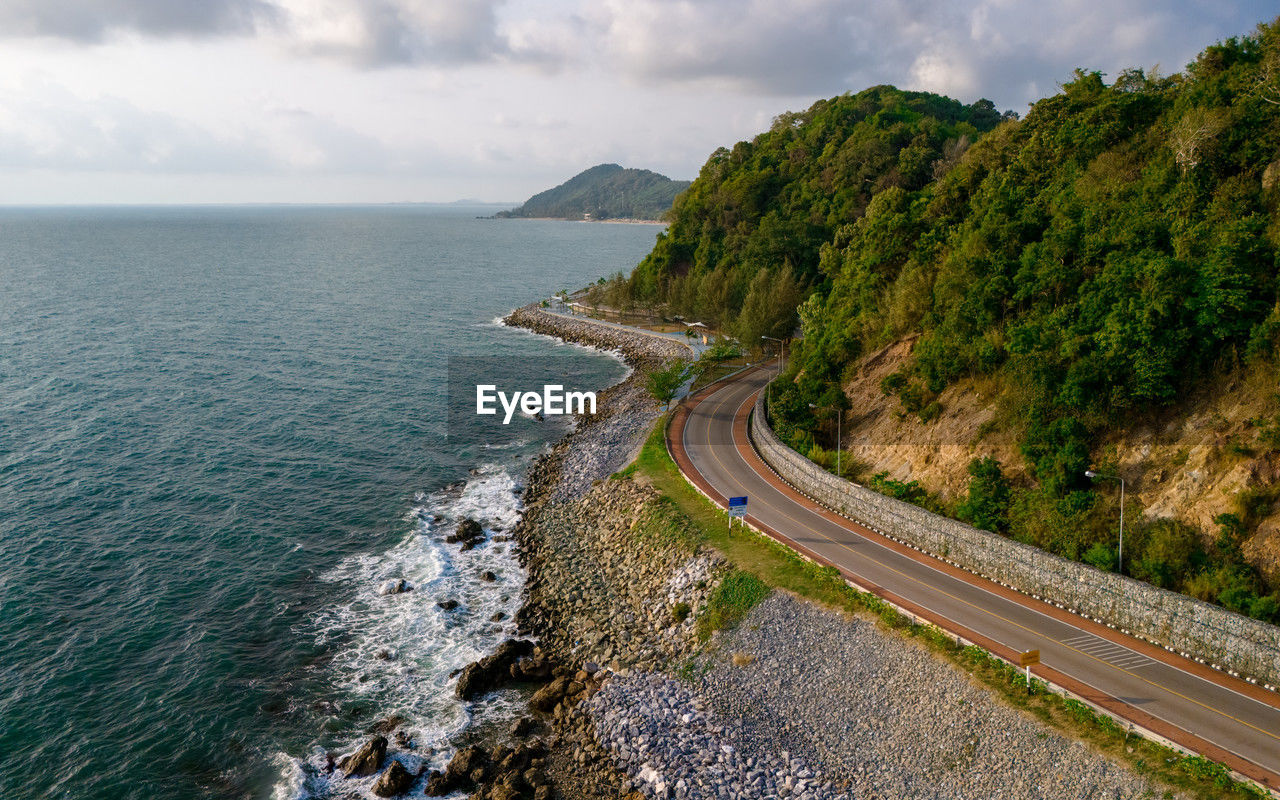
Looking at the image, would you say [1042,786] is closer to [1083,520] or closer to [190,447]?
[1083,520]

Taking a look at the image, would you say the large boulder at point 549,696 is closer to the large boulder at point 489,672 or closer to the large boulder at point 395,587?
the large boulder at point 489,672

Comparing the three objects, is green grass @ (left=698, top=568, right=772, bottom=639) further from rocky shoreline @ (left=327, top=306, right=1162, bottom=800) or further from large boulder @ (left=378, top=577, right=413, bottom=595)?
large boulder @ (left=378, top=577, right=413, bottom=595)

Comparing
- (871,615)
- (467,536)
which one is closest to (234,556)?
(467,536)

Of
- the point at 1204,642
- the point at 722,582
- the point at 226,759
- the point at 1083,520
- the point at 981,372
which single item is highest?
the point at 981,372

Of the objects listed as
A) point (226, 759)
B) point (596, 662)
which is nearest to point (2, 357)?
point (226, 759)

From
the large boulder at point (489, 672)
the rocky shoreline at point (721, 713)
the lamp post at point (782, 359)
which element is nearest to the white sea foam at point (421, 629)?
the large boulder at point (489, 672)

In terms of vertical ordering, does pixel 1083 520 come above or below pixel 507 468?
above

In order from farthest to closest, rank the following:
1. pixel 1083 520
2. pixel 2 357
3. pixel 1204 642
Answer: pixel 2 357 → pixel 1083 520 → pixel 1204 642
